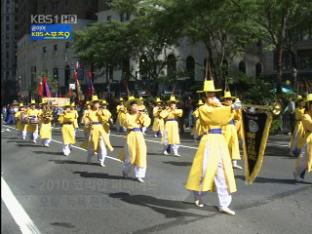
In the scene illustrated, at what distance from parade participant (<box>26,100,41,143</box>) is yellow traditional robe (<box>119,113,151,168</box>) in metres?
11.8

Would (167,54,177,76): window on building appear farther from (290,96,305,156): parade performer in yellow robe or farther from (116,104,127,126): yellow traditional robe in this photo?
(290,96,305,156): parade performer in yellow robe

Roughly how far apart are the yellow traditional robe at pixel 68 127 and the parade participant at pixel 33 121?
524 cm

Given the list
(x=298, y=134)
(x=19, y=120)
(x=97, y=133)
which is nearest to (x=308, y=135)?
(x=298, y=134)

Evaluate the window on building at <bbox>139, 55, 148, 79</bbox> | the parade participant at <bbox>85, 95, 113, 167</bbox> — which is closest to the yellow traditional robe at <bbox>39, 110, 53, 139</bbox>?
the parade participant at <bbox>85, 95, 113, 167</bbox>

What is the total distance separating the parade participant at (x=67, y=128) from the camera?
15805 mm

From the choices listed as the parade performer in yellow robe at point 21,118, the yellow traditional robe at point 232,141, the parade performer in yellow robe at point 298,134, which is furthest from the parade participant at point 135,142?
the parade performer in yellow robe at point 21,118

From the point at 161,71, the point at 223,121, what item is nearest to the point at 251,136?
the point at 223,121

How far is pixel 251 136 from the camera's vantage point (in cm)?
728

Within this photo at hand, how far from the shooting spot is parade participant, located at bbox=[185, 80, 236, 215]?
6.85 metres

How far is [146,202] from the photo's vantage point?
25.4 ft

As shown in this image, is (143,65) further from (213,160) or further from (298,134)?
(213,160)

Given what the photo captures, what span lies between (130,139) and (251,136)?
3.42 m

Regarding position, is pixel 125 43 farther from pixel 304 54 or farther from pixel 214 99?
pixel 214 99

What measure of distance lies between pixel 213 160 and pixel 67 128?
9.66m
